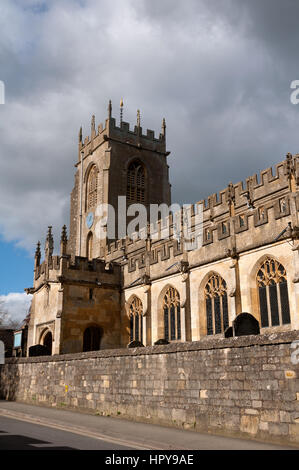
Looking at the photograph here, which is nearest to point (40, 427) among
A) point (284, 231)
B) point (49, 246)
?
point (284, 231)

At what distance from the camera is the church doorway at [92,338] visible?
22.3 meters

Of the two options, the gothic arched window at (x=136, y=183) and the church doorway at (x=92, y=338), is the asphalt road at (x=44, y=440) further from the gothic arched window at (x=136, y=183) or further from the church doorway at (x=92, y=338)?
the gothic arched window at (x=136, y=183)

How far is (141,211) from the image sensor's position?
39.8 m

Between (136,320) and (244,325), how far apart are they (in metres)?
12.2

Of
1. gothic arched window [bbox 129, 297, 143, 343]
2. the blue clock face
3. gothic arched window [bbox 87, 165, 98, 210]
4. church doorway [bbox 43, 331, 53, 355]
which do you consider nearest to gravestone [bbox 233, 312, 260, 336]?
A: gothic arched window [bbox 129, 297, 143, 343]

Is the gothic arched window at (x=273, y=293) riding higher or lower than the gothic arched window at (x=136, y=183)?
lower

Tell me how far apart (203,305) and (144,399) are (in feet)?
24.5

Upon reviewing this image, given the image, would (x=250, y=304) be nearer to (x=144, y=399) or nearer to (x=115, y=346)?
(x=144, y=399)

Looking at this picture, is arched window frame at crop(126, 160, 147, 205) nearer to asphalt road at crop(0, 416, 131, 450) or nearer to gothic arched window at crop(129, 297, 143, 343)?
gothic arched window at crop(129, 297, 143, 343)

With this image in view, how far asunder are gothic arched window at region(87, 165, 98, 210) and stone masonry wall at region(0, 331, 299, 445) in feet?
84.9

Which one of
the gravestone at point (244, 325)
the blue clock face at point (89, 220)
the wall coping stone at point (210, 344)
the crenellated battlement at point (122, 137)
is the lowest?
the wall coping stone at point (210, 344)

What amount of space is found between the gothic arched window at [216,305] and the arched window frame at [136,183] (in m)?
21.8

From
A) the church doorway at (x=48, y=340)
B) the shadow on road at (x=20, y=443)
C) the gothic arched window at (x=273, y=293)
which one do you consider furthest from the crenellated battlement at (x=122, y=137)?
the shadow on road at (x=20, y=443)

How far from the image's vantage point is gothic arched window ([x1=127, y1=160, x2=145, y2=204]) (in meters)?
39.8
